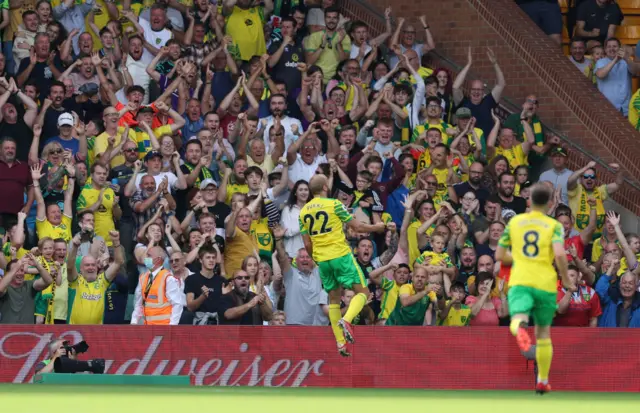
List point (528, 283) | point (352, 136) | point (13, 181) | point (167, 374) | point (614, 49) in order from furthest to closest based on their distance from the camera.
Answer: point (614, 49) < point (352, 136) < point (13, 181) < point (167, 374) < point (528, 283)

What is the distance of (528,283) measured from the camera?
13727 mm

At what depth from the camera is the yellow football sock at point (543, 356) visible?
1375 cm

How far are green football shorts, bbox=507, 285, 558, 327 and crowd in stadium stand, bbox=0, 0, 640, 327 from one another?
502cm

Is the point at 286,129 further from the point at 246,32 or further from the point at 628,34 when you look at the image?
the point at 628,34

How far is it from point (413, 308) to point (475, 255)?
175 cm

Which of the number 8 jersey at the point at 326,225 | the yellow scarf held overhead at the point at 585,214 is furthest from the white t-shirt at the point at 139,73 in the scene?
the yellow scarf held overhead at the point at 585,214

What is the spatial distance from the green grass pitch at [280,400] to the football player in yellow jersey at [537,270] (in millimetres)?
829

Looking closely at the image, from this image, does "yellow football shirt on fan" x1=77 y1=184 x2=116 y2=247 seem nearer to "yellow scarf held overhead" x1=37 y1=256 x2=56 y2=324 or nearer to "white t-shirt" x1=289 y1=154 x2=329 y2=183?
"yellow scarf held overhead" x1=37 y1=256 x2=56 y2=324

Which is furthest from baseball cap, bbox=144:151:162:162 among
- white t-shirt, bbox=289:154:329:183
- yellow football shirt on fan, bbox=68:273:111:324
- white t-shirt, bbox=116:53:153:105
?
yellow football shirt on fan, bbox=68:273:111:324

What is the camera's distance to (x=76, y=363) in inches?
685

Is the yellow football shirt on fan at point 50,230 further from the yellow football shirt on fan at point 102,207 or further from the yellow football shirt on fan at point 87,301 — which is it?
the yellow football shirt on fan at point 87,301

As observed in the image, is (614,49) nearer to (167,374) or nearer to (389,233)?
(389,233)

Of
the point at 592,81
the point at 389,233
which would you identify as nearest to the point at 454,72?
the point at 592,81

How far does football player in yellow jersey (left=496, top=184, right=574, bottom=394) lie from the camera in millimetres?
13625
